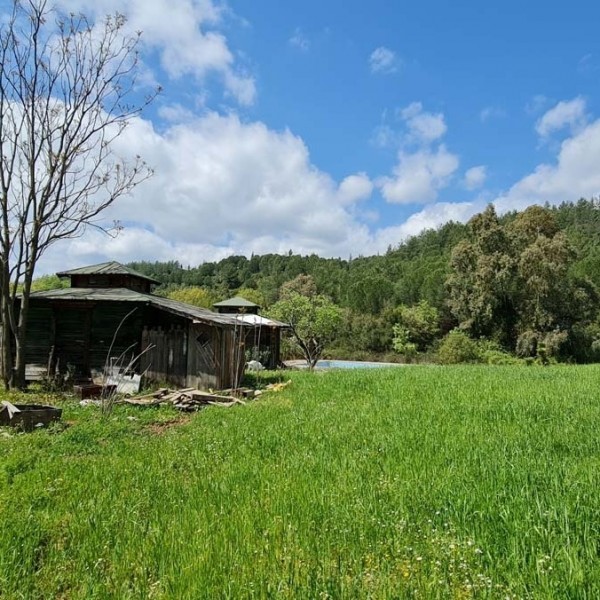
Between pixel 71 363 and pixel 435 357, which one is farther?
pixel 435 357

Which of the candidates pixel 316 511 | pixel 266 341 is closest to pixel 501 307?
pixel 266 341

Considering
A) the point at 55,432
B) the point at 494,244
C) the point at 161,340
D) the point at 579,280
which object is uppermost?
the point at 494,244

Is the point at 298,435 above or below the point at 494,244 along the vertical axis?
below

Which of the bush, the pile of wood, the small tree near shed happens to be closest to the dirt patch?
the pile of wood

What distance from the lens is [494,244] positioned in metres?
37.7

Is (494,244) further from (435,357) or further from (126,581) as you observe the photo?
(126,581)

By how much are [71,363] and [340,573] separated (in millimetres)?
15761

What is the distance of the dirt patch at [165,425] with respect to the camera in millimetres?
8508

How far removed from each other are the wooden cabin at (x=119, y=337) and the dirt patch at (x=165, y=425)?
186 inches

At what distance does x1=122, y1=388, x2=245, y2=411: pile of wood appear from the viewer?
1120 centimetres

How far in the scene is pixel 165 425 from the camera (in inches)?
363

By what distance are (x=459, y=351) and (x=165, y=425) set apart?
Answer: 29524 millimetres

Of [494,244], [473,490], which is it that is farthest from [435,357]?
[473,490]

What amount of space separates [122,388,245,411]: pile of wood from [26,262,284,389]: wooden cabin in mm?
2653
